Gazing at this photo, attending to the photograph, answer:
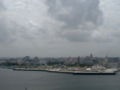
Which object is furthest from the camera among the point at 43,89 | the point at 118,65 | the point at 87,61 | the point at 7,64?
the point at 7,64

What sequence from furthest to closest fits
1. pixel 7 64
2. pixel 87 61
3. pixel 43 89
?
pixel 7 64 < pixel 87 61 < pixel 43 89

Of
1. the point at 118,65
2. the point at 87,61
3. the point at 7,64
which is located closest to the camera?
the point at 118,65

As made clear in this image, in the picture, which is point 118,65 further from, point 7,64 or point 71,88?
point 71,88

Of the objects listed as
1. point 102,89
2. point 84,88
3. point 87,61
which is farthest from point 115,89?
point 87,61

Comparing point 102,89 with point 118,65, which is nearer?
point 102,89

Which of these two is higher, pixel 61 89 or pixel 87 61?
pixel 87 61

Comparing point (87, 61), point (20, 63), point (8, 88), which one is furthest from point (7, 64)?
point (8, 88)

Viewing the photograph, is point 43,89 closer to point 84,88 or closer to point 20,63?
point 84,88

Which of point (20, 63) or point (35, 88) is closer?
point (35, 88)

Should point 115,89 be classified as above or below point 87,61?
below
